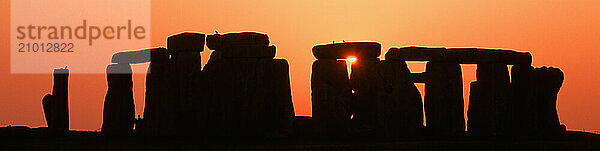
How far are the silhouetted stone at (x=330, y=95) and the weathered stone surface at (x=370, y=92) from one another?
0.33 metres

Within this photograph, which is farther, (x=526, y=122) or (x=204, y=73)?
(x=526, y=122)

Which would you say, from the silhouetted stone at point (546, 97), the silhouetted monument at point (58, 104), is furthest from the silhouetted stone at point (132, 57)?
the silhouetted stone at point (546, 97)

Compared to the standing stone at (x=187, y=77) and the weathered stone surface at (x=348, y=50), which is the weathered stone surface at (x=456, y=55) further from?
the standing stone at (x=187, y=77)

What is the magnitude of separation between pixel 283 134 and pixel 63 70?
5174 mm

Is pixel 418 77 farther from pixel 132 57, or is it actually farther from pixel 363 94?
pixel 132 57

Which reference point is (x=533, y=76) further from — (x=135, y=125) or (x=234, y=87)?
(x=135, y=125)

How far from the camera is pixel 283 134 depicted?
17328 mm

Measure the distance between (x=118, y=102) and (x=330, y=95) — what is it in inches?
186

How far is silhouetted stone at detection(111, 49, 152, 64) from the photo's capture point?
59.0ft

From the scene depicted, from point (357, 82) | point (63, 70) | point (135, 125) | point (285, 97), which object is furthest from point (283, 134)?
point (63, 70)

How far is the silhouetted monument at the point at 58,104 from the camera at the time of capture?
18219 millimetres

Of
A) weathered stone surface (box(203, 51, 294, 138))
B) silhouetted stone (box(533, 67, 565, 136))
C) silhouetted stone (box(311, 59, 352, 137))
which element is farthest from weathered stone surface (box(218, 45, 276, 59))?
silhouetted stone (box(533, 67, 565, 136))

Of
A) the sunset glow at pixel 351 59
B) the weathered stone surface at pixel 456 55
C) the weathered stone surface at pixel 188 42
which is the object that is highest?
the weathered stone surface at pixel 188 42

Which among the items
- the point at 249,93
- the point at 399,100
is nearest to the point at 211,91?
the point at 249,93
